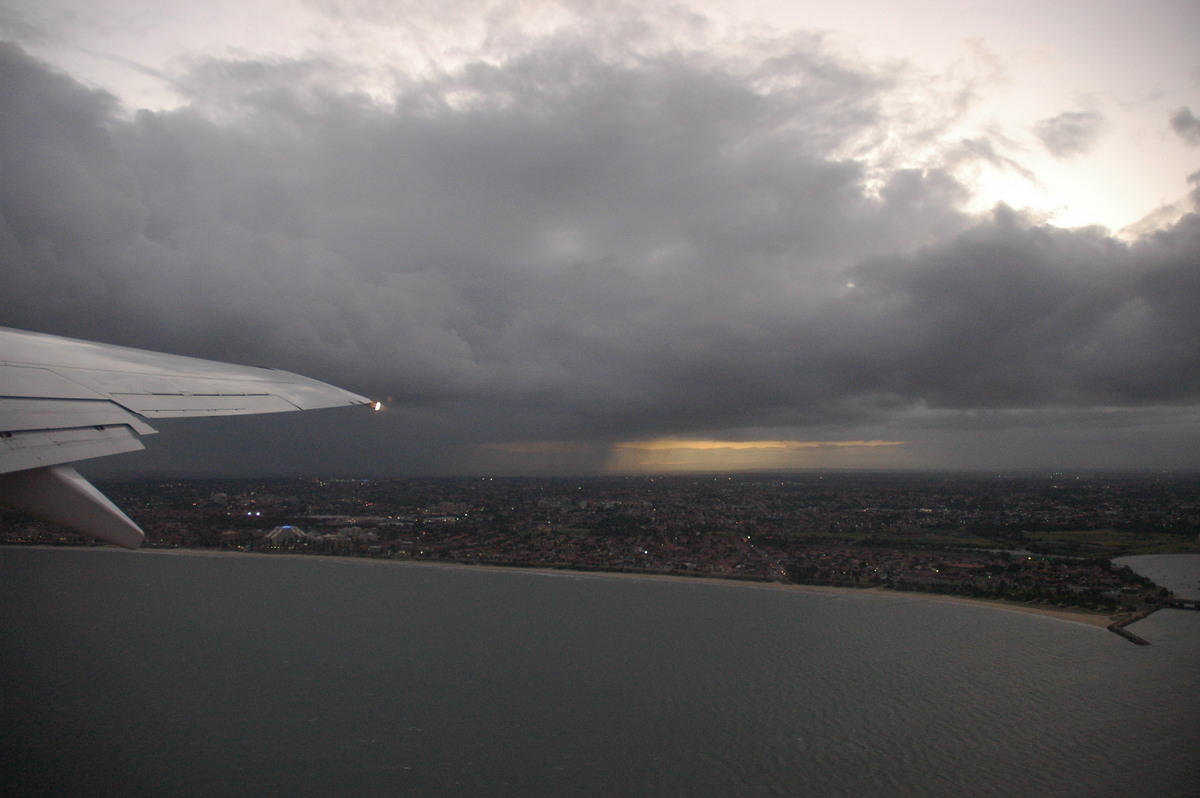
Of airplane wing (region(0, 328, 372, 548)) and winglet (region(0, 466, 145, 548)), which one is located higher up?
airplane wing (region(0, 328, 372, 548))

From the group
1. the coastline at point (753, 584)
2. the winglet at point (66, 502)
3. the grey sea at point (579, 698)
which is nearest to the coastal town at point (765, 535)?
the coastline at point (753, 584)

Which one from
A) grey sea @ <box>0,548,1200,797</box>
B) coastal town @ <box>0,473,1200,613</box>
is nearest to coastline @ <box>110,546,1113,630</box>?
coastal town @ <box>0,473,1200,613</box>

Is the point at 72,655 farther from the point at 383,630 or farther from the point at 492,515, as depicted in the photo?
the point at 492,515

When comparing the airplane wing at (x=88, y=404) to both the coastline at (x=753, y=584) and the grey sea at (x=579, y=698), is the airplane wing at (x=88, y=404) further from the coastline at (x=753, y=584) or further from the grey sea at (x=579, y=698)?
the coastline at (x=753, y=584)

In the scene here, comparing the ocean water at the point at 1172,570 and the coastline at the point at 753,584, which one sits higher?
the ocean water at the point at 1172,570

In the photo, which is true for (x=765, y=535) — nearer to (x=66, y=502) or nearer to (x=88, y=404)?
(x=88, y=404)

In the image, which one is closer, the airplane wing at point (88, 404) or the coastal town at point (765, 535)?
the airplane wing at point (88, 404)

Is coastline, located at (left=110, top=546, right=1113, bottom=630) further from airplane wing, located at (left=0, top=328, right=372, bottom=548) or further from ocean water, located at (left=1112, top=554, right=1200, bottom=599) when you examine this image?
airplane wing, located at (left=0, top=328, right=372, bottom=548)
